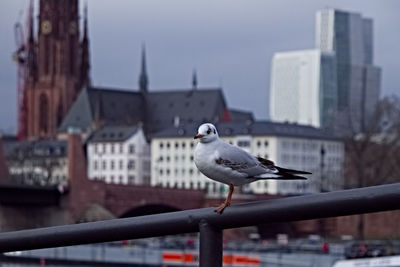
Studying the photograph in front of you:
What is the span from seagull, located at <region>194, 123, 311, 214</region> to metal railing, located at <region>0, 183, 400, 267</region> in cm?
25

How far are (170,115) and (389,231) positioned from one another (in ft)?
222

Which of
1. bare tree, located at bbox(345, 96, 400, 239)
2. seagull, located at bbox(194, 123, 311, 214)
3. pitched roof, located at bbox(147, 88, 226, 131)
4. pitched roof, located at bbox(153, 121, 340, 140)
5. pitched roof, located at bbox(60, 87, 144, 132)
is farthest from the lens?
Result: pitched roof, located at bbox(147, 88, 226, 131)

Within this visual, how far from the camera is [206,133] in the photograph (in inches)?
150

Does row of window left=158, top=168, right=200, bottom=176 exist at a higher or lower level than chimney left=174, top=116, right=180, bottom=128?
lower

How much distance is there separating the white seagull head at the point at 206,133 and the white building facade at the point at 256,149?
124m

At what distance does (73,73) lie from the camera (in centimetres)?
16112

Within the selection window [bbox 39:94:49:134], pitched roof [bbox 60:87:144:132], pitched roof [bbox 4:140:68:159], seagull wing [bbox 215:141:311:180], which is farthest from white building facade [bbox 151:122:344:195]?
seagull wing [bbox 215:141:311:180]

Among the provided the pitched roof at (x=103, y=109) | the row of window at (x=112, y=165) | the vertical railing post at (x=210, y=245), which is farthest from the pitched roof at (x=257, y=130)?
the vertical railing post at (x=210, y=245)

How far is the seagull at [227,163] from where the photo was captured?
3.70 m

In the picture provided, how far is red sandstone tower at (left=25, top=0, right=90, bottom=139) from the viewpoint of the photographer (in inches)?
6235

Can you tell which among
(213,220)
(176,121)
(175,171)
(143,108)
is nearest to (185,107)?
(176,121)

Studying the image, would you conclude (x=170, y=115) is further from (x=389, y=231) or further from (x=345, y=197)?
(x=345, y=197)

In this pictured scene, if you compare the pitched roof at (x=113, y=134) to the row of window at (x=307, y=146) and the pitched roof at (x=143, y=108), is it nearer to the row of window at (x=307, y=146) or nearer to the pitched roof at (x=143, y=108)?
the pitched roof at (x=143, y=108)

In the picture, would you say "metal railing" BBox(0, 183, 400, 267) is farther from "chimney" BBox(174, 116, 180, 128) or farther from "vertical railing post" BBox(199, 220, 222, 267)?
"chimney" BBox(174, 116, 180, 128)
